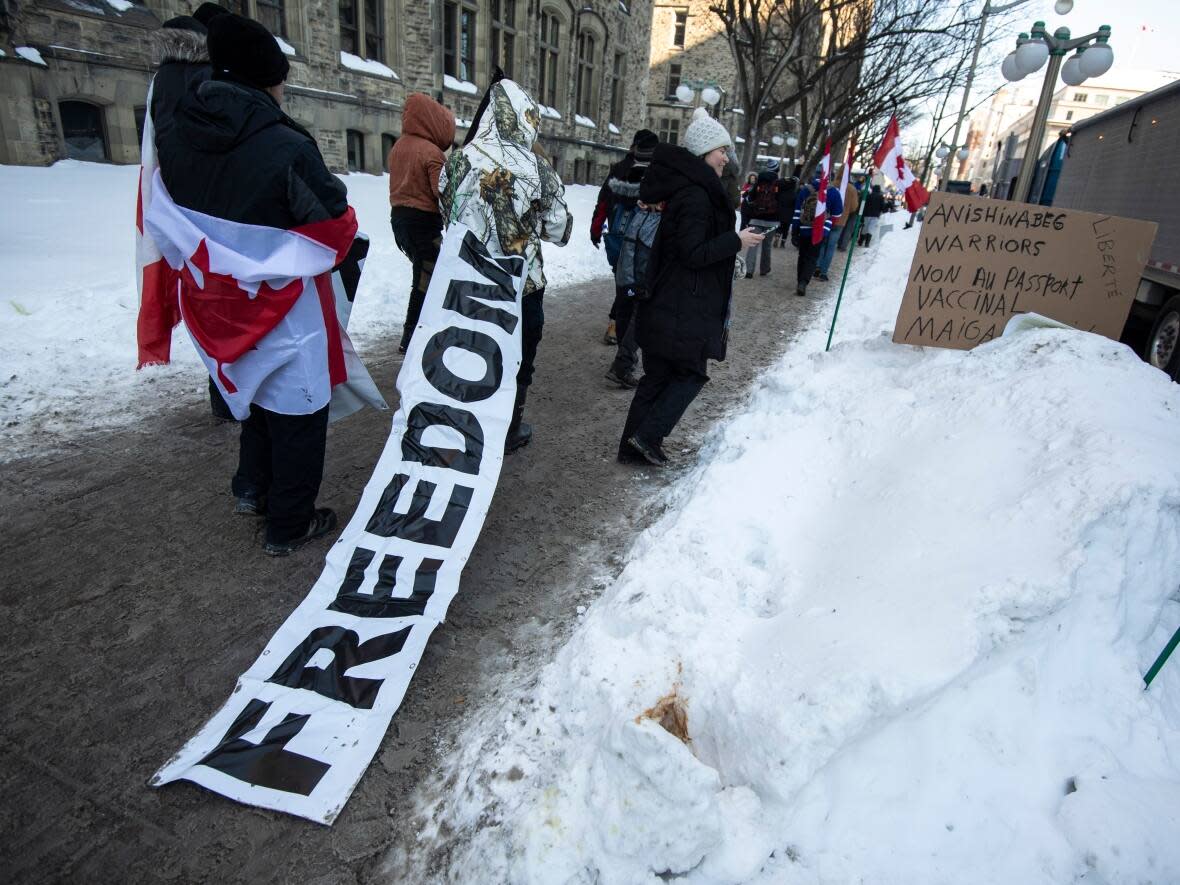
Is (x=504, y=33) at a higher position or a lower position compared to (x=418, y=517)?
higher

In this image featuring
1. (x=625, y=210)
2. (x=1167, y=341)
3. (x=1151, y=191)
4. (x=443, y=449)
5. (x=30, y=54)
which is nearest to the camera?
(x=443, y=449)

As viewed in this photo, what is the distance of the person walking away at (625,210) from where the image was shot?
5.74 m

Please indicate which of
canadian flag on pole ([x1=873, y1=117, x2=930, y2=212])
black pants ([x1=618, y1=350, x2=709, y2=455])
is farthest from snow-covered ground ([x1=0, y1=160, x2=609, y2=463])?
canadian flag on pole ([x1=873, y1=117, x2=930, y2=212])

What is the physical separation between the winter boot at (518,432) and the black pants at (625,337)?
147 cm

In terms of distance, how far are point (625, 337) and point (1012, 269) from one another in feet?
9.54

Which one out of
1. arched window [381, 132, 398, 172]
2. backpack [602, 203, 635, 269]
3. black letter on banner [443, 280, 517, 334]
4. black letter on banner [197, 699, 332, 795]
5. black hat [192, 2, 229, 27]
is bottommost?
black letter on banner [197, 699, 332, 795]

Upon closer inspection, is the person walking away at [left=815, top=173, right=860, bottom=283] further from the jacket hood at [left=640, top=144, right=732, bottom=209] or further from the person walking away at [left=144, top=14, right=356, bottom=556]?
the person walking away at [left=144, top=14, right=356, bottom=556]

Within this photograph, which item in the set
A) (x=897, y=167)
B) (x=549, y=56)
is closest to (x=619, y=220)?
(x=897, y=167)

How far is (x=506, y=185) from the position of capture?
3523mm

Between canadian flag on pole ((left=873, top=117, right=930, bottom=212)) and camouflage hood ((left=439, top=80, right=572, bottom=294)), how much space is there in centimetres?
501

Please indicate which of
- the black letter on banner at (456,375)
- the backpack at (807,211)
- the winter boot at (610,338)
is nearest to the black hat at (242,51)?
the black letter on banner at (456,375)

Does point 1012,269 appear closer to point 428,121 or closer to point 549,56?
point 428,121

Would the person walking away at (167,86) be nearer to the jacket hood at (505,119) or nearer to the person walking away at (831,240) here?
the jacket hood at (505,119)

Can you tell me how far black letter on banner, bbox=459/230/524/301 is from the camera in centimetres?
344
